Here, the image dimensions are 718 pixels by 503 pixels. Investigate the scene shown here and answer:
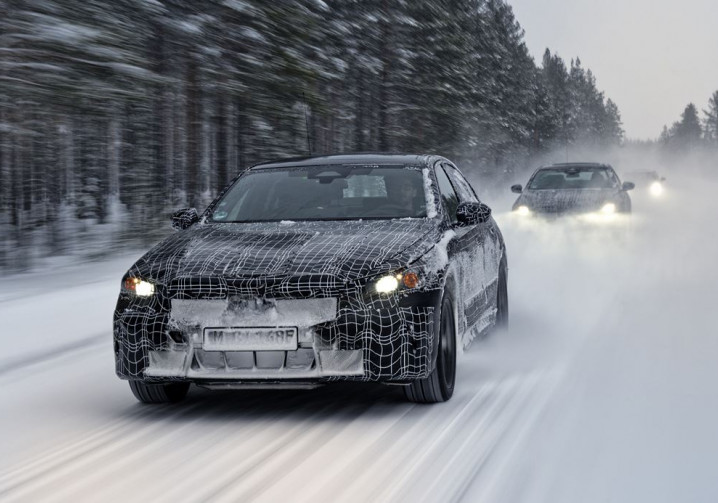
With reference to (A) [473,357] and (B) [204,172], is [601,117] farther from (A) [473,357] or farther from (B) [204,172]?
(A) [473,357]

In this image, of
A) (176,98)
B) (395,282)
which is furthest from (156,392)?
(176,98)

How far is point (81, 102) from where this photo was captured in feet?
48.2

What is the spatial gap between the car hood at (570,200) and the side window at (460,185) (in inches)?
394

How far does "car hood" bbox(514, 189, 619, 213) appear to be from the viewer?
1891cm

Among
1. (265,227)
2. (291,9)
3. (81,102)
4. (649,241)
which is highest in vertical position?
(291,9)

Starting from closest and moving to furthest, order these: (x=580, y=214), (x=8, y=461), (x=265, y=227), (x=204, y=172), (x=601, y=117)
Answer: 1. (x=8, y=461)
2. (x=265, y=227)
3. (x=580, y=214)
4. (x=204, y=172)
5. (x=601, y=117)

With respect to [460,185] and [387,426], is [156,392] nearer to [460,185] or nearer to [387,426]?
[387,426]

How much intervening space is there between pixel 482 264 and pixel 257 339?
274 centimetres

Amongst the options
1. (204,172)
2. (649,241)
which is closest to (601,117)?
(204,172)

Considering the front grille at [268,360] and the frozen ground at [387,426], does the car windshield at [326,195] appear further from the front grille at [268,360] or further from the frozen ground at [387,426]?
the front grille at [268,360]

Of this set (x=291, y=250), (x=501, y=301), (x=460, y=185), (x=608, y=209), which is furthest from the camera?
(x=608, y=209)

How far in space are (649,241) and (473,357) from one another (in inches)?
475

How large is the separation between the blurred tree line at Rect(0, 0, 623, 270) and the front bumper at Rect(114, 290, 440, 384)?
10.6 ft

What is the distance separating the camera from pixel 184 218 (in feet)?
24.8
